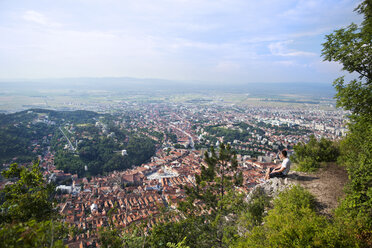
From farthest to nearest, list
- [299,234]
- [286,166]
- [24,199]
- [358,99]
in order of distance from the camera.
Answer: [286,166]
[358,99]
[24,199]
[299,234]

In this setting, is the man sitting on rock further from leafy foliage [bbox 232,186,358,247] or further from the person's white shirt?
leafy foliage [bbox 232,186,358,247]

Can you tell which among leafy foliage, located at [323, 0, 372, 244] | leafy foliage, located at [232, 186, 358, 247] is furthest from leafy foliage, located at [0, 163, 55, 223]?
leafy foliage, located at [323, 0, 372, 244]

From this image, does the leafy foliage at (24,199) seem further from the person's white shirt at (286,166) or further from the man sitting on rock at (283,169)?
the person's white shirt at (286,166)

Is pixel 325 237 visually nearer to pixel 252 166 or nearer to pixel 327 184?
pixel 327 184

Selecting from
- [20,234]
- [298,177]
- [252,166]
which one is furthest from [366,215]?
[252,166]

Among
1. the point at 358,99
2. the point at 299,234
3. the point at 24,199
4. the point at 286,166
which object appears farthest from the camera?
the point at 286,166

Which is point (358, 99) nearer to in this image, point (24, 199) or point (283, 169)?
point (283, 169)

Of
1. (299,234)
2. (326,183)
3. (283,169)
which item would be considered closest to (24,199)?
(299,234)

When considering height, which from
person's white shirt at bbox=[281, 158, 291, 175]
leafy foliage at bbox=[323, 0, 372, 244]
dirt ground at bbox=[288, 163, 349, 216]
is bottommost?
dirt ground at bbox=[288, 163, 349, 216]

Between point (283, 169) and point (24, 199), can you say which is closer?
point (24, 199)
